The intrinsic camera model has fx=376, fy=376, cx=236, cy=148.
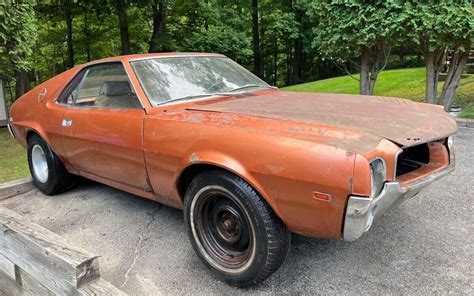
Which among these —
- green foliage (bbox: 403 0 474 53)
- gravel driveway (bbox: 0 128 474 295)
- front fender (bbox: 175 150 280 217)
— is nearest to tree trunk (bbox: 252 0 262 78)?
green foliage (bbox: 403 0 474 53)

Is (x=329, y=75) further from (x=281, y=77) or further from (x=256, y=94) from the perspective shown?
(x=256, y=94)

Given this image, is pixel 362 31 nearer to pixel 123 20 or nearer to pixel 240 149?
pixel 240 149

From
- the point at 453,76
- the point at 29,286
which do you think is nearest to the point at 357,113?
the point at 29,286

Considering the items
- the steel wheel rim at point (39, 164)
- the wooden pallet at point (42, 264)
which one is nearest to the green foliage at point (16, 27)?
the steel wheel rim at point (39, 164)

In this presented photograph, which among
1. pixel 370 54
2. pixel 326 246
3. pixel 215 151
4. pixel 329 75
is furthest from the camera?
pixel 329 75

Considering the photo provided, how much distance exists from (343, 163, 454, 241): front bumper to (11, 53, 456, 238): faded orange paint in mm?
40

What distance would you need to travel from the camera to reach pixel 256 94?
347cm

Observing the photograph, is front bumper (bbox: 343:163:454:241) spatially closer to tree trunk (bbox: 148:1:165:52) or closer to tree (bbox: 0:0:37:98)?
tree (bbox: 0:0:37:98)

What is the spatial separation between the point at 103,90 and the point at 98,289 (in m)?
1.96

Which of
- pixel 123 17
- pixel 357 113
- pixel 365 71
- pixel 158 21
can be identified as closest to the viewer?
pixel 357 113

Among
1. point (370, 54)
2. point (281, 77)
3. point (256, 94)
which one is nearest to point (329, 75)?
point (281, 77)

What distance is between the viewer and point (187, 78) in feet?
10.7

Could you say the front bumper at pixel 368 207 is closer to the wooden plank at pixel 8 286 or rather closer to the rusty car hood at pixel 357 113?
the rusty car hood at pixel 357 113

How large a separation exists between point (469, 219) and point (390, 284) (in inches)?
51.4
